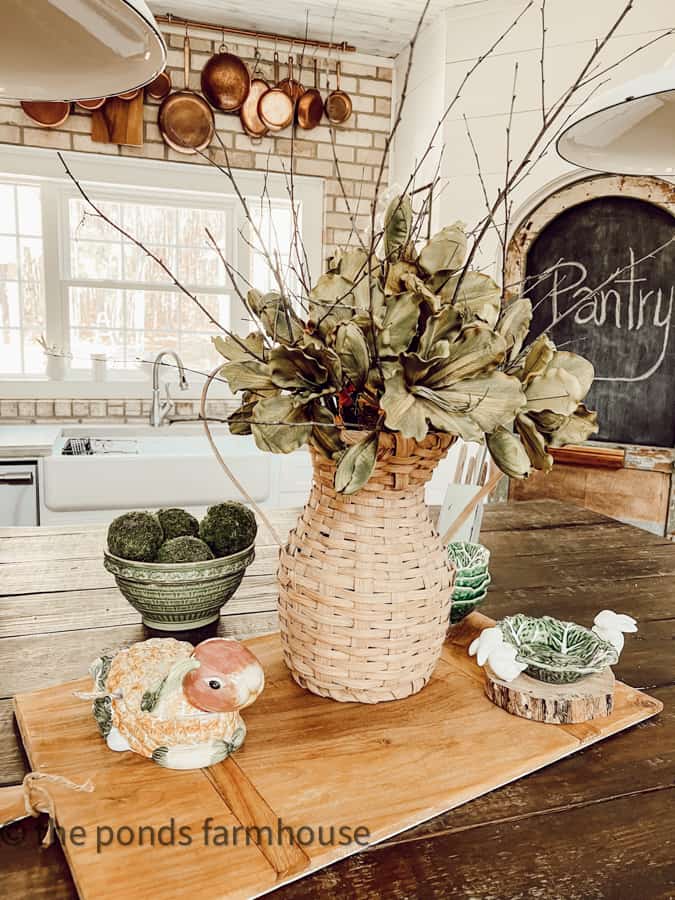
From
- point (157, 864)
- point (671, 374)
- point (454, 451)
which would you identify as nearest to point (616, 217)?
point (671, 374)

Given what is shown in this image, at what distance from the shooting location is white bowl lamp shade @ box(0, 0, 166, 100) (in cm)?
90

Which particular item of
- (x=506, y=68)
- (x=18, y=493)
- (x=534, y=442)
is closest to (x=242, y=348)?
(x=534, y=442)

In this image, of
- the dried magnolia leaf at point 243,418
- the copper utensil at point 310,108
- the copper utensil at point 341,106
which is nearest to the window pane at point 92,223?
the copper utensil at point 310,108

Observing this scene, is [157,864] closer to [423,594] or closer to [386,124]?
[423,594]

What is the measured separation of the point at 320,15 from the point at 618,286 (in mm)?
1915

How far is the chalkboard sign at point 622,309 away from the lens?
10.0 ft

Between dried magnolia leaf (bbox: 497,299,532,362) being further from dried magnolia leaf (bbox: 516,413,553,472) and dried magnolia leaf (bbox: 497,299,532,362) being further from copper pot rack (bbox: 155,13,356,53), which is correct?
copper pot rack (bbox: 155,13,356,53)

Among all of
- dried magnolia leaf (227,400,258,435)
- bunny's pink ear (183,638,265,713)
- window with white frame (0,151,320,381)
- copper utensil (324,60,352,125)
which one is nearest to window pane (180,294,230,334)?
window with white frame (0,151,320,381)

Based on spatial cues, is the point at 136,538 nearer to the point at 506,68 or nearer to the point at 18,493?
the point at 18,493

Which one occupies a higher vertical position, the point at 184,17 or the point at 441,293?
the point at 184,17

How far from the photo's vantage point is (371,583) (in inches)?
32.2

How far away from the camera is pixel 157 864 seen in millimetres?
594

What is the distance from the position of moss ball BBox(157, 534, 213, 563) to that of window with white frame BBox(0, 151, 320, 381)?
8.51 feet

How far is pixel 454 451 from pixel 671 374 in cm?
101
